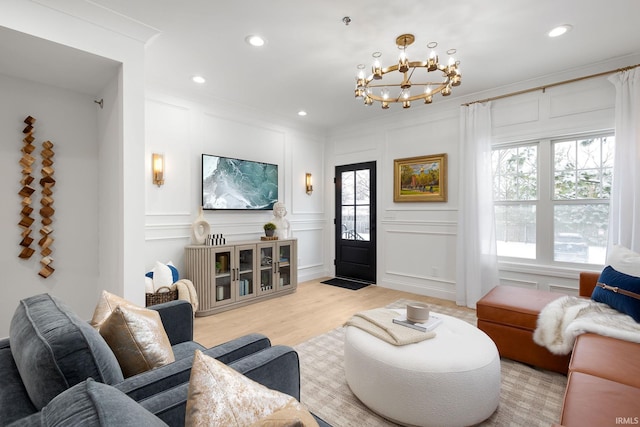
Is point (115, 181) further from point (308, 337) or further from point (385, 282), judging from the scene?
point (385, 282)

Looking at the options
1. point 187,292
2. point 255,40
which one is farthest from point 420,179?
point 187,292

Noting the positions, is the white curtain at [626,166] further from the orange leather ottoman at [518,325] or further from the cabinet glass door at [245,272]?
the cabinet glass door at [245,272]

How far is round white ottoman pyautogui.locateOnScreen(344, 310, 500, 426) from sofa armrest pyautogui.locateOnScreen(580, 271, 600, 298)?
1.52 meters

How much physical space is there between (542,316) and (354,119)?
155 inches

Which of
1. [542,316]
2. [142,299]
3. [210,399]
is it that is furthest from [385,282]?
[210,399]

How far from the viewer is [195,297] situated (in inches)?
132

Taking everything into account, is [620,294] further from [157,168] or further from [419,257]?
[157,168]

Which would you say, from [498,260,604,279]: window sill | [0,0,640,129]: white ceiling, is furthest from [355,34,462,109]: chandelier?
[498,260,604,279]: window sill

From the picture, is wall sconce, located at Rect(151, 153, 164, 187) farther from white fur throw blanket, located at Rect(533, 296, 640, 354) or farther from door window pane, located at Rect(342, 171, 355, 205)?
white fur throw blanket, located at Rect(533, 296, 640, 354)

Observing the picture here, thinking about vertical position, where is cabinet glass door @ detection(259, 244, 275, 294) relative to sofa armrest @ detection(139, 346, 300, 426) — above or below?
below

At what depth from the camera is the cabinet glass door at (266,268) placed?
4.29 m

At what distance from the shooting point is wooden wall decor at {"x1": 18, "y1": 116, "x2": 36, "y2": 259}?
2.65 meters

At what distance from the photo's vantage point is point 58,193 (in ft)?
9.36

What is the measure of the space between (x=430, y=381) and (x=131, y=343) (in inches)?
57.8
